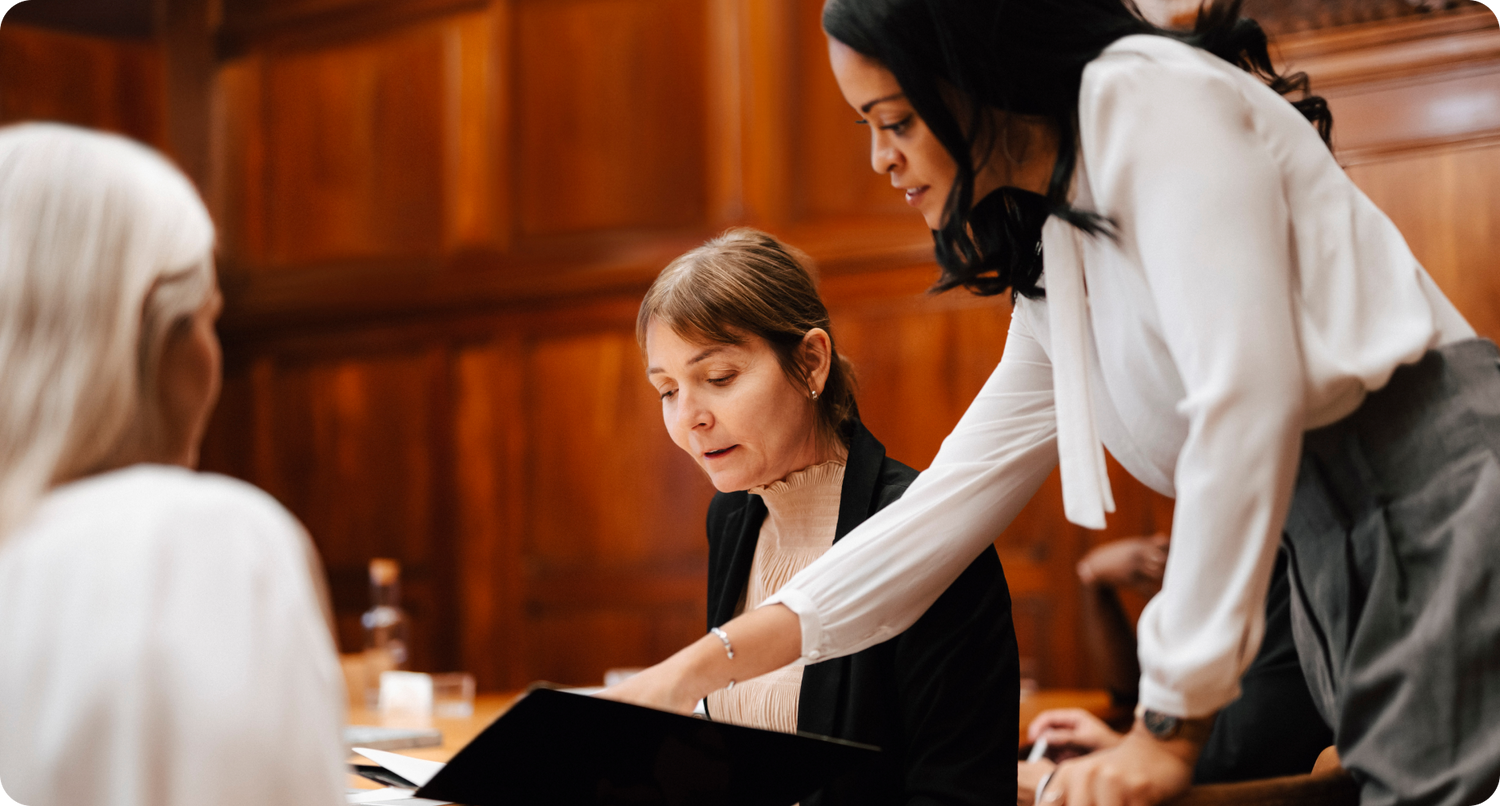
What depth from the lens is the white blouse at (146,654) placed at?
718 mm

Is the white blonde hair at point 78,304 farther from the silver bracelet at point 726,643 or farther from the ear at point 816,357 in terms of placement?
the ear at point 816,357

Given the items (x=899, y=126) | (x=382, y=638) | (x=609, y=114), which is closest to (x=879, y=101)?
(x=899, y=126)

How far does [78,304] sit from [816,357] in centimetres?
107

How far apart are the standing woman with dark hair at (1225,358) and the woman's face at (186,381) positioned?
0.52m

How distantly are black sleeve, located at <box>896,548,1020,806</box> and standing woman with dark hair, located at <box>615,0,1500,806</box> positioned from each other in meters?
0.35

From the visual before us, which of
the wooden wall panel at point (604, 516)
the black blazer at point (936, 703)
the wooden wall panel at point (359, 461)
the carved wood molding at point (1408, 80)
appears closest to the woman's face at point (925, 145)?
the black blazer at point (936, 703)

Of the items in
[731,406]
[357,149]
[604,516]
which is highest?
[357,149]

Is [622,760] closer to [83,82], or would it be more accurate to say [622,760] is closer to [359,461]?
[359,461]

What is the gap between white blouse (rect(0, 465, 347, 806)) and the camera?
0.72 m

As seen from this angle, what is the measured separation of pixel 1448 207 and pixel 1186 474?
3.24 meters

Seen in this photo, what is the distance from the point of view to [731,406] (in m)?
1.66

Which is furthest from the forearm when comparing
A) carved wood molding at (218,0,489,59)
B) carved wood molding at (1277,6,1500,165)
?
carved wood molding at (218,0,489,59)

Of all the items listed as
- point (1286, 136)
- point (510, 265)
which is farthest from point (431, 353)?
point (1286, 136)

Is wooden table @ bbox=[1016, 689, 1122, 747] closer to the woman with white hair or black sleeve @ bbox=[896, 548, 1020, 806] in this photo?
black sleeve @ bbox=[896, 548, 1020, 806]
